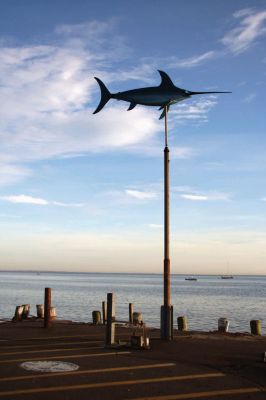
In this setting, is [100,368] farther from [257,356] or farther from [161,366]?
[257,356]

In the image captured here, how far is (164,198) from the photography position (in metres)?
15.8

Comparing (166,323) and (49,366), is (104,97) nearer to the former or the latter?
(166,323)

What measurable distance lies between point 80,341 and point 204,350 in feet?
13.3

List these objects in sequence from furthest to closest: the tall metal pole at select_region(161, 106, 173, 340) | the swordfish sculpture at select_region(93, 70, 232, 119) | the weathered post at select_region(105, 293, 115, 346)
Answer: the swordfish sculpture at select_region(93, 70, 232, 119) < the tall metal pole at select_region(161, 106, 173, 340) < the weathered post at select_region(105, 293, 115, 346)

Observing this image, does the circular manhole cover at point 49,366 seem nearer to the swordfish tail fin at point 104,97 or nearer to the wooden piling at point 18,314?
the swordfish tail fin at point 104,97

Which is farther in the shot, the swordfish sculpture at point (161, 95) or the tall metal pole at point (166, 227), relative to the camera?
the swordfish sculpture at point (161, 95)

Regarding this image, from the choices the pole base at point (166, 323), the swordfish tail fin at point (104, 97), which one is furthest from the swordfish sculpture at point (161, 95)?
the pole base at point (166, 323)

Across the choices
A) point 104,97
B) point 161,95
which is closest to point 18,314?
point 104,97


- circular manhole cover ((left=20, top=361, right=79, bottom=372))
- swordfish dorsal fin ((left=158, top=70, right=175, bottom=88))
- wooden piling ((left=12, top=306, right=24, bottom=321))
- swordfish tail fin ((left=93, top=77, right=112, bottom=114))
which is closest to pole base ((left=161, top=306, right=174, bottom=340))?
circular manhole cover ((left=20, top=361, right=79, bottom=372))

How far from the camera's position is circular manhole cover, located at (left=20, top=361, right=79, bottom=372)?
1086cm

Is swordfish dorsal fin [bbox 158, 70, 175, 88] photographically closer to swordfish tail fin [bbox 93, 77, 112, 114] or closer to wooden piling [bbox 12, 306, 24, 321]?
swordfish tail fin [bbox 93, 77, 112, 114]

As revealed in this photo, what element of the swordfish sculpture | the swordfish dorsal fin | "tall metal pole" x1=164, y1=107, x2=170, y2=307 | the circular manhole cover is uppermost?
the swordfish dorsal fin

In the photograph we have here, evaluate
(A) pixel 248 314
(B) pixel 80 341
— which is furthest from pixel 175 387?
(A) pixel 248 314

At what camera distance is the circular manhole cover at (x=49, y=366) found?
10858 mm
